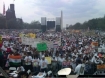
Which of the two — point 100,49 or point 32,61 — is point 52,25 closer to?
point 100,49

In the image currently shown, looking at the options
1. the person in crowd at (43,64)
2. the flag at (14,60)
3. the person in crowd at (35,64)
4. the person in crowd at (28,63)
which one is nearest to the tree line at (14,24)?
the flag at (14,60)

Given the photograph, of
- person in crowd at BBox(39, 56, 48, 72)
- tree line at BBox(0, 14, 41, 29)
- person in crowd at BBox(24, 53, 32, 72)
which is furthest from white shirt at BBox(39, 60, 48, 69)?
tree line at BBox(0, 14, 41, 29)

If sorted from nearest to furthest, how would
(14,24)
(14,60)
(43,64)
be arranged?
(43,64) < (14,60) < (14,24)

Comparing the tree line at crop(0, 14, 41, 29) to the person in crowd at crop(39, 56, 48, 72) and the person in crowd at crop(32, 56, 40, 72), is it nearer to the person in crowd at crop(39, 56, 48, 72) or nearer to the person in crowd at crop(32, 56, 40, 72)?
the person in crowd at crop(32, 56, 40, 72)

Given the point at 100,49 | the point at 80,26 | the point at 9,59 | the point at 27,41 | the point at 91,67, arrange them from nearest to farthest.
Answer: the point at 91,67 → the point at 9,59 → the point at 100,49 → the point at 27,41 → the point at 80,26

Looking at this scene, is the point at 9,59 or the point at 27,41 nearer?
the point at 9,59

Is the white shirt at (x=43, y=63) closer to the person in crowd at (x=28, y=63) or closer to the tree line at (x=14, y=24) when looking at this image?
the person in crowd at (x=28, y=63)

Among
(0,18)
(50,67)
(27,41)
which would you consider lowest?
(50,67)

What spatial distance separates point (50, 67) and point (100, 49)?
3.72 m

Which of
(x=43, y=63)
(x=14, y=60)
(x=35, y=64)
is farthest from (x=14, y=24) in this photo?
(x=43, y=63)

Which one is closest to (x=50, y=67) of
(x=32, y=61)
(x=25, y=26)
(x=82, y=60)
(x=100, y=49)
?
(x=32, y=61)

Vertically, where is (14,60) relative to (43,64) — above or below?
above

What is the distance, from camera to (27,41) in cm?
1170

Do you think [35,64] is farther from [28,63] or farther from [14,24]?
[14,24]
